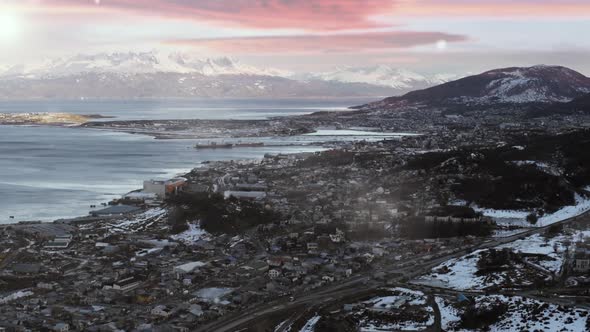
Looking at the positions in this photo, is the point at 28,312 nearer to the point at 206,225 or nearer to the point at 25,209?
→ the point at 206,225

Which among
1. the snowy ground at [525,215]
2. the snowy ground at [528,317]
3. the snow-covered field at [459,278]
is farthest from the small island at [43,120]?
the snowy ground at [528,317]

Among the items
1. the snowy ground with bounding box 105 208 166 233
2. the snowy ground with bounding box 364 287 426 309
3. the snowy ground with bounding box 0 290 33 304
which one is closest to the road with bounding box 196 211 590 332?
the snowy ground with bounding box 364 287 426 309

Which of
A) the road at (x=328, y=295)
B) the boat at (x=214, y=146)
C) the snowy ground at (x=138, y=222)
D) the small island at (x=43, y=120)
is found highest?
the small island at (x=43, y=120)

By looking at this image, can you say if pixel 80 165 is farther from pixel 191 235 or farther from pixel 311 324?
pixel 311 324

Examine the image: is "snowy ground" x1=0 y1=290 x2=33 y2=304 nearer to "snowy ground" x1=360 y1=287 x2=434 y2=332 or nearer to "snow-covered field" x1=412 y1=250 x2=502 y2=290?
"snowy ground" x1=360 y1=287 x2=434 y2=332

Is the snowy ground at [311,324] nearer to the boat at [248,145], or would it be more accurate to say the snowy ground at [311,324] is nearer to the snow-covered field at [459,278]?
the snow-covered field at [459,278]

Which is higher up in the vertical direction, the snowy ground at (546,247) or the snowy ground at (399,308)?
the snowy ground at (546,247)

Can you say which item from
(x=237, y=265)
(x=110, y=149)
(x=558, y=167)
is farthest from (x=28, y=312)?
(x=110, y=149)

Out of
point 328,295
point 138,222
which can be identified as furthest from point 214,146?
point 328,295

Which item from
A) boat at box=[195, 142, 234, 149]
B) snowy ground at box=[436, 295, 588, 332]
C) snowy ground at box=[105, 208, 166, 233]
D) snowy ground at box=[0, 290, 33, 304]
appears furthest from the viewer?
boat at box=[195, 142, 234, 149]
